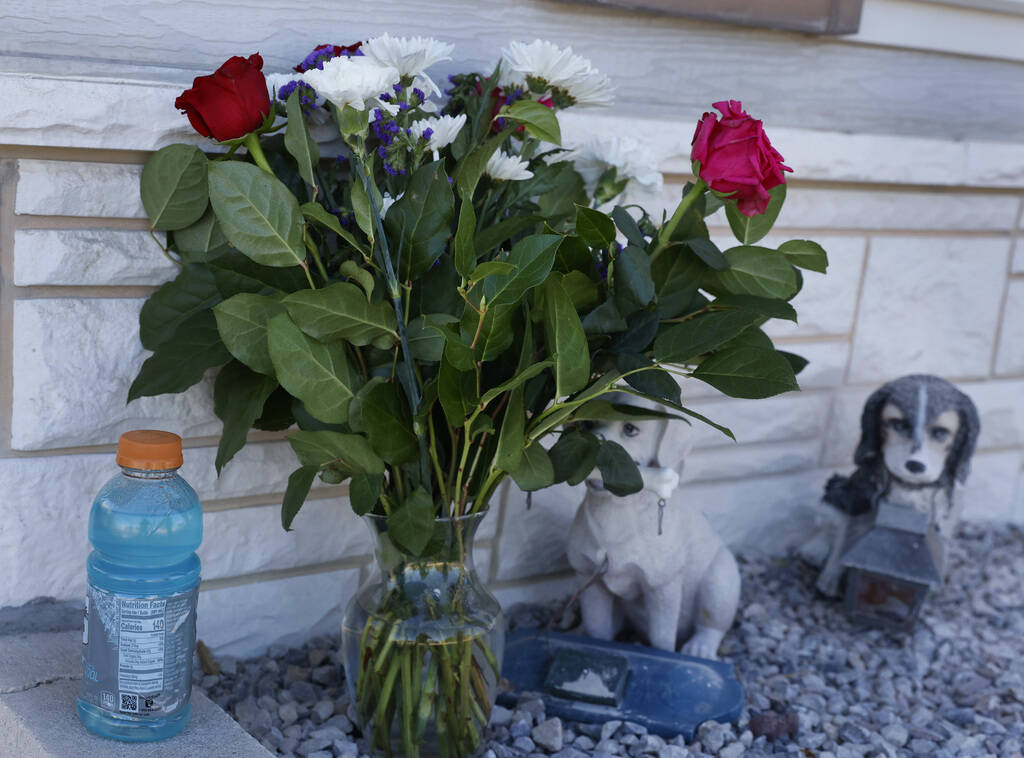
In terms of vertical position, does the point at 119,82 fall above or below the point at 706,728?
above

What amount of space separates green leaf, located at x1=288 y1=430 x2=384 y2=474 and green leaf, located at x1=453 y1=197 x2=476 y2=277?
0.26 metres

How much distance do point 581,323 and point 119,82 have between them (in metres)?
0.74

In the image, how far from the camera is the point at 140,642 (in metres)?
1.39

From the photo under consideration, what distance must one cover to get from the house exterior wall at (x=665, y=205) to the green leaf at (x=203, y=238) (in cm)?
7

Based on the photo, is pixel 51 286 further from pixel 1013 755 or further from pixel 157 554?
pixel 1013 755

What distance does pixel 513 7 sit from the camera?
1.96m

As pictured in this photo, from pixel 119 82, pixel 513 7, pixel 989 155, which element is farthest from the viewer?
pixel 989 155

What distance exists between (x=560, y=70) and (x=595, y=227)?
9.1 inches

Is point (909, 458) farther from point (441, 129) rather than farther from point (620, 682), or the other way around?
point (441, 129)

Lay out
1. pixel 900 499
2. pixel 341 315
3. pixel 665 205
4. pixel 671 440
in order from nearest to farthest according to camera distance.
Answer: pixel 341 315 < pixel 671 440 < pixel 665 205 < pixel 900 499

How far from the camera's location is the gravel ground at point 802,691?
174cm

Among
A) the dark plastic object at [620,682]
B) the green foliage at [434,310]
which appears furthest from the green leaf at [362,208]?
the dark plastic object at [620,682]

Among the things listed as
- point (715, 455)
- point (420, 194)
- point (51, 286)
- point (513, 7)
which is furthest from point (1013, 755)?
point (51, 286)

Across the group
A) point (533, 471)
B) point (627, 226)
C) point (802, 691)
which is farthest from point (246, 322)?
point (802, 691)
